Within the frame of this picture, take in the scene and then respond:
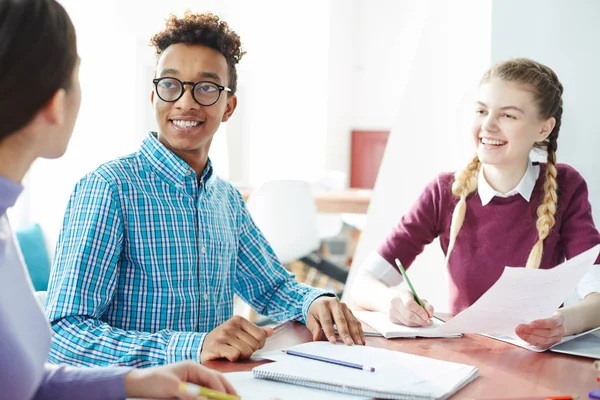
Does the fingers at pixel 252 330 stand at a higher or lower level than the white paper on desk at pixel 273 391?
higher

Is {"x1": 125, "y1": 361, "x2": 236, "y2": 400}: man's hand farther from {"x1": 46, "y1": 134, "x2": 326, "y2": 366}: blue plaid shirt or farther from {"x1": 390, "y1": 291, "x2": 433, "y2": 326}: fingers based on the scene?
{"x1": 390, "y1": 291, "x2": 433, "y2": 326}: fingers

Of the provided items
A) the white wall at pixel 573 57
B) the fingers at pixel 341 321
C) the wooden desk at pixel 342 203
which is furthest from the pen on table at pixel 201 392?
the wooden desk at pixel 342 203

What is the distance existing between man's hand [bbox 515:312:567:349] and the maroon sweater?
0.44m

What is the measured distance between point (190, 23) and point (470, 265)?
86 cm

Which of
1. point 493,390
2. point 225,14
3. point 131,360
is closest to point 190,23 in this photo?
point 131,360

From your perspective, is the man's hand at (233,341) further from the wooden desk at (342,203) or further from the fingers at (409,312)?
the wooden desk at (342,203)

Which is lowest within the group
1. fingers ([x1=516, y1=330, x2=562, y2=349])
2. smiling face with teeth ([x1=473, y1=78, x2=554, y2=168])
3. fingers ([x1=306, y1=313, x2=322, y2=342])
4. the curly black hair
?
fingers ([x1=306, y1=313, x2=322, y2=342])

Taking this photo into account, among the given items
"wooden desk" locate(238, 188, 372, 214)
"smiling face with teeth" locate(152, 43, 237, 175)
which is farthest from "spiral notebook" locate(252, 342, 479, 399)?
"wooden desk" locate(238, 188, 372, 214)

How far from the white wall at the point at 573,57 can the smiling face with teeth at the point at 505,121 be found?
1.32 ft

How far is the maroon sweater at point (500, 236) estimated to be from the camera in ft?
5.55

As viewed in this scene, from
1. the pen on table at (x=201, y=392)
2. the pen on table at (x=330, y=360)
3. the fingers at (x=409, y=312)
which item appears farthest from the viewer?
the fingers at (x=409, y=312)

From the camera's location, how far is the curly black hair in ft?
4.80

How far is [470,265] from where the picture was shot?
5.62ft

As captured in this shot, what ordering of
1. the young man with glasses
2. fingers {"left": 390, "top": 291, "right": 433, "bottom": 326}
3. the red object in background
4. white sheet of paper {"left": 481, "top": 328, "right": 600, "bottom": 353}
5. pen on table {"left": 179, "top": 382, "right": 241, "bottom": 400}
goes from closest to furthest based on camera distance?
pen on table {"left": 179, "top": 382, "right": 241, "bottom": 400} → the young man with glasses → white sheet of paper {"left": 481, "top": 328, "right": 600, "bottom": 353} → fingers {"left": 390, "top": 291, "right": 433, "bottom": 326} → the red object in background
